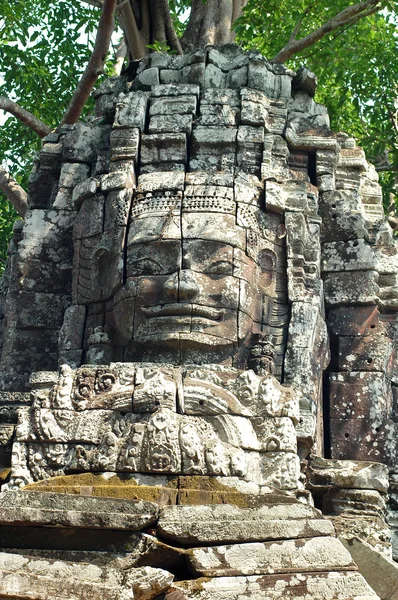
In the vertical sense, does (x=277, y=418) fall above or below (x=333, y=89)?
below

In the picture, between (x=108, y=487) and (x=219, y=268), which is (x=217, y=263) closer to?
(x=219, y=268)

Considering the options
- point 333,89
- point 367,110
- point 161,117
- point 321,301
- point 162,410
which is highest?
point 333,89

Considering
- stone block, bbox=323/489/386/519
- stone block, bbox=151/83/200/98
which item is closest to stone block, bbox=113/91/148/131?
stone block, bbox=151/83/200/98

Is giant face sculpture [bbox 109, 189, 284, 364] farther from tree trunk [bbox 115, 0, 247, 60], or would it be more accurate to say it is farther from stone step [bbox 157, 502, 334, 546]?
tree trunk [bbox 115, 0, 247, 60]

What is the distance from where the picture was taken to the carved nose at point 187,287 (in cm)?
1055

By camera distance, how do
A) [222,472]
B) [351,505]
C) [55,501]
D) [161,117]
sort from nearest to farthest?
[55,501] → [222,472] → [351,505] → [161,117]

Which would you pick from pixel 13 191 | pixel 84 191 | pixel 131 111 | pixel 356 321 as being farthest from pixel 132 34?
pixel 356 321

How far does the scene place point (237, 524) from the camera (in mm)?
7812

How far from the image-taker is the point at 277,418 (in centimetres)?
939

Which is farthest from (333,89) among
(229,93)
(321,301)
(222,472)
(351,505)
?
(222,472)

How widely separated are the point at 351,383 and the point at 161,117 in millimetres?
3515

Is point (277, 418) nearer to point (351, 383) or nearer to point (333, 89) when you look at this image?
point (351, 383)

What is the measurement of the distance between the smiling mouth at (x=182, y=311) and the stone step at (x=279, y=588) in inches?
137

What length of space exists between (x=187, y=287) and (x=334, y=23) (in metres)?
7.12
